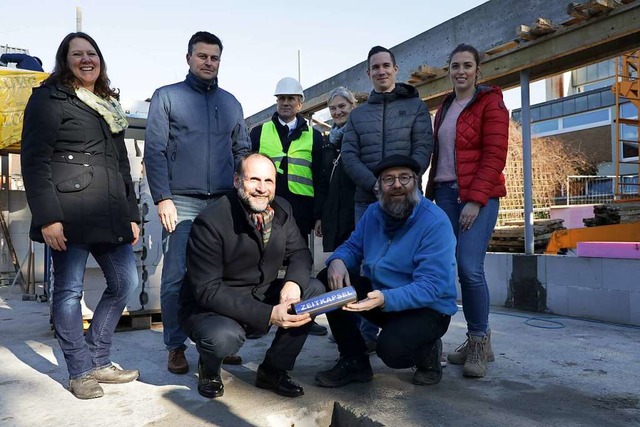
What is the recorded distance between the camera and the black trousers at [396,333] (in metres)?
2.47

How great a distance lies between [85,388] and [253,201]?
1231mm

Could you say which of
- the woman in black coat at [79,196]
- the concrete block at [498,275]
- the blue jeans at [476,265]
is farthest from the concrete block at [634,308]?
the woman in black coat at [79,196]

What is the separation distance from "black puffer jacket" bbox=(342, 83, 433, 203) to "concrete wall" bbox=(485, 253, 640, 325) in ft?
7.72

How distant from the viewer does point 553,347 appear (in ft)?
11.3

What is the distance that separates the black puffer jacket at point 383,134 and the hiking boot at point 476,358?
1047mm

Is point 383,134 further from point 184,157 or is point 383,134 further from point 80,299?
point 80,299

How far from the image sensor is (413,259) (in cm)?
259

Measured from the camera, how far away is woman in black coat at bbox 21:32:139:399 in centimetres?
242

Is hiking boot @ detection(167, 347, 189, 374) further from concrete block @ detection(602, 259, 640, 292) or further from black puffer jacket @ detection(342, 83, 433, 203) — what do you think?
concrete block @ detection(602, 259, 640, 292)

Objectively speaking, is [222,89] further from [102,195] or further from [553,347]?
[553,347]

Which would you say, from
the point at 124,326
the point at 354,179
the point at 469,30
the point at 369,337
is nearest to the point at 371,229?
the point at 354,179

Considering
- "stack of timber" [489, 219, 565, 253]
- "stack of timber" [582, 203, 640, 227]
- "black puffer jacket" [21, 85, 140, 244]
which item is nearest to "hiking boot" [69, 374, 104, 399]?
"black puffer jacket" [21, 85, 140, 244]

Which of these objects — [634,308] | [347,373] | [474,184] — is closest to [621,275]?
[634,308]

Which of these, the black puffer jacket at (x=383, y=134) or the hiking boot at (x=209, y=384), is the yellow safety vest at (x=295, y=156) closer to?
the black puffer jacket at (x=383, y=134)
